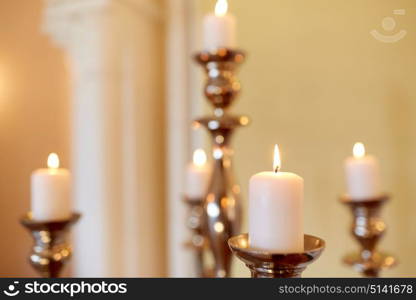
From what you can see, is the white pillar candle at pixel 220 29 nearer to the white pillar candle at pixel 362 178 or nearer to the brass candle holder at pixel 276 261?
the white pillar candle at pixel 362 178

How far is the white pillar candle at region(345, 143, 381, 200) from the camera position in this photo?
1.35ft

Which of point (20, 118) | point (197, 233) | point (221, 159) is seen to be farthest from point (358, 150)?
point (20, 118)

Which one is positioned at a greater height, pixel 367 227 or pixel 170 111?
pixel 170 111

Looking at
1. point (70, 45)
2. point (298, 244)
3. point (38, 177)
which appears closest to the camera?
point (298, 244)

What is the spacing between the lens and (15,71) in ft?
1.63

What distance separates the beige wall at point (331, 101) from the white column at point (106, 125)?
1.03ft

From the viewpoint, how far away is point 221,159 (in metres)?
0.41

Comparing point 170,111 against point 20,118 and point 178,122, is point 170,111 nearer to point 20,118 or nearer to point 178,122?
point 178,122

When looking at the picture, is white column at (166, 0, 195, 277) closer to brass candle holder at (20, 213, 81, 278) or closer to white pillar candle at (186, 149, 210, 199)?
white pillar candle at (186, 149, 210, 199)

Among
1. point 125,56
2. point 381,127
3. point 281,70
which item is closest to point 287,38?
point 281,70

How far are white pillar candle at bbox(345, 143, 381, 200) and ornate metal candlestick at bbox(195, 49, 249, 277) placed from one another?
4.5 inches

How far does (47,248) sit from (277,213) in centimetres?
24

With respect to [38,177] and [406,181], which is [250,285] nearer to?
[38,177]

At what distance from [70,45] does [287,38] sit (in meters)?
0.63
